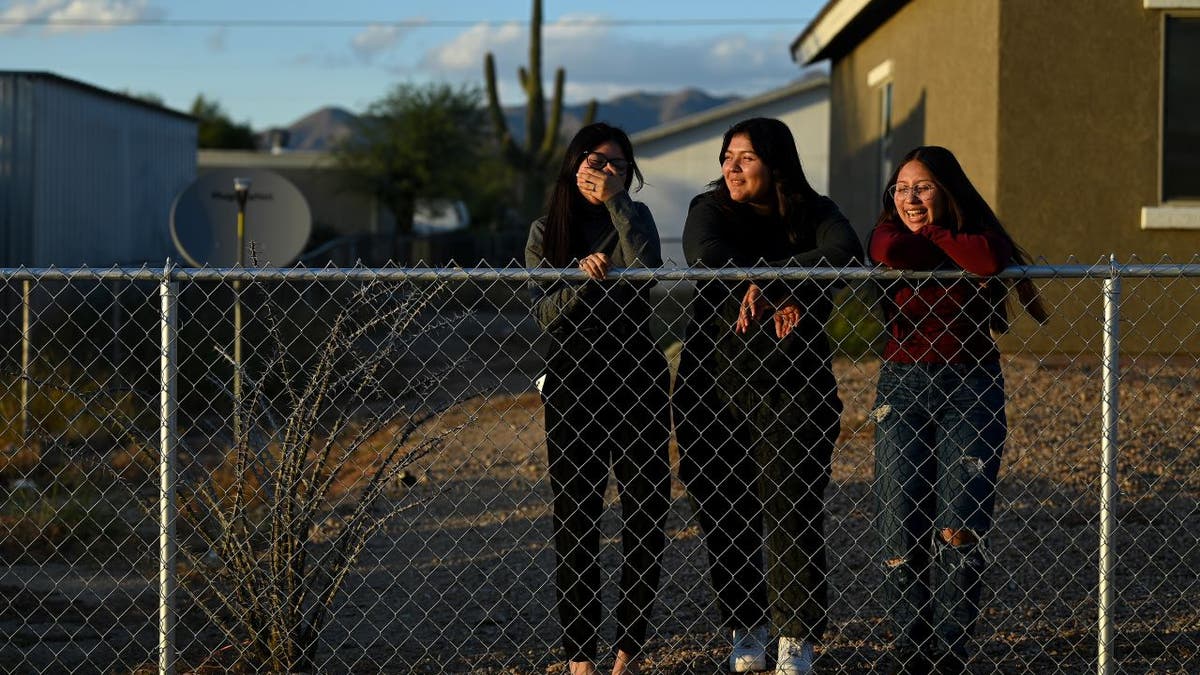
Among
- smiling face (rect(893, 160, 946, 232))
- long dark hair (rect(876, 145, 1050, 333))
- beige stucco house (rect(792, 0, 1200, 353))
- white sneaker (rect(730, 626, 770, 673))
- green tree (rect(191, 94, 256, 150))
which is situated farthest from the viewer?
green tree (rect(191, 94, 256, 150))

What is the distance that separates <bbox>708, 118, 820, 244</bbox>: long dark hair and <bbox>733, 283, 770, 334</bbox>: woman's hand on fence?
28 centimetres

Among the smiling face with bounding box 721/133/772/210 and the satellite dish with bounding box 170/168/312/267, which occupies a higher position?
the satellite dish with bounding box 170/168/312/267

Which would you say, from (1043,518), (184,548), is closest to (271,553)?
(184,548)

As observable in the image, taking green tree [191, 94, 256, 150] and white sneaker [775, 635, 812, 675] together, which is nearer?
white sneaker [775, 635, 812, 675]

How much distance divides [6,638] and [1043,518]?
4662 mm

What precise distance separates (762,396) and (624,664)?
91cm

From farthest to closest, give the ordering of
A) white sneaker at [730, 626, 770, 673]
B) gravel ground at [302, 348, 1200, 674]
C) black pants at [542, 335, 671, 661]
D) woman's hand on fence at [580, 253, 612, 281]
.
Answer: gravel ground at [302, 348, 1200, 674]
white sneaker at [730, 626, 770, 673]
black pants at [542, 335, 671, 661]
woman's hand on fence at [580, 253, 612, 281]

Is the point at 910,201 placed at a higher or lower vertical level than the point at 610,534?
higher

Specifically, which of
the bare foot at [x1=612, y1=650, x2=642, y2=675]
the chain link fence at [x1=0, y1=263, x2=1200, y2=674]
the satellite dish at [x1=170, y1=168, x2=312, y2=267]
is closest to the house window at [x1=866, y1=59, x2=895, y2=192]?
the chain link fence at [x1=0, y1=263, x2=1200, y2=674]

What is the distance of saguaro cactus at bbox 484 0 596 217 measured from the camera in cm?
3012

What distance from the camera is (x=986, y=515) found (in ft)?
14.0

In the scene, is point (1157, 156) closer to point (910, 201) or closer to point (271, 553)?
point (910, 201)

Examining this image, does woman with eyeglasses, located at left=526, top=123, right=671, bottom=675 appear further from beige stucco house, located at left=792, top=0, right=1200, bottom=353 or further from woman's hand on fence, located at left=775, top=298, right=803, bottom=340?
beige stucco house, located at left=792, top=0, right=1200, bottom=353

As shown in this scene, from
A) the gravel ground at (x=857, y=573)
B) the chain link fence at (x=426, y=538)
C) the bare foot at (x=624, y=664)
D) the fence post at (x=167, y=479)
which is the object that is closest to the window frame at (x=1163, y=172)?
the gravel ground at (x=857, y=573)
